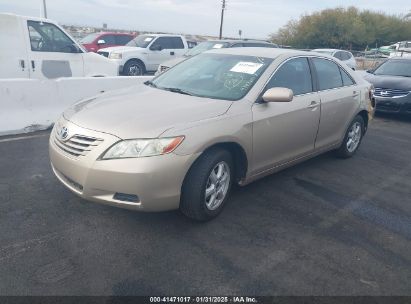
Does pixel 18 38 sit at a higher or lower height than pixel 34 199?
higher

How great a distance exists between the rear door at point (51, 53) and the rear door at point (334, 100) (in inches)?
194

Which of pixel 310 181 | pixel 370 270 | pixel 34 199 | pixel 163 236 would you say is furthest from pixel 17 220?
pixel 310 181

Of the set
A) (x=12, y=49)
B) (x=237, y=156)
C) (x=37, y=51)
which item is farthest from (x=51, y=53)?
(x=237, y=156)

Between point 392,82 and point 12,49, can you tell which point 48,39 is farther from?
point 392,82

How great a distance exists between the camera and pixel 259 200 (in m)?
4.19

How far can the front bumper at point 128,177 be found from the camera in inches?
118

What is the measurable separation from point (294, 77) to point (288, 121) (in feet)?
1.98

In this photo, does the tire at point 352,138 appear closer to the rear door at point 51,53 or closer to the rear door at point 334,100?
the rear door at point 334,100

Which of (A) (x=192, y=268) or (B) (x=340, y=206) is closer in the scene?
(A) (x=192, y=268)

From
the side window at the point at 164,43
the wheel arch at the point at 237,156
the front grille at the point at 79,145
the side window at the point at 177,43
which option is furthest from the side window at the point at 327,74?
the side window at the point at 177,43

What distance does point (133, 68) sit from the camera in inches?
538

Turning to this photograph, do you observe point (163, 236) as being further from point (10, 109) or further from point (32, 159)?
point (10, 109)

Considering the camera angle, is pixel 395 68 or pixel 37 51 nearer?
pixel 37 51

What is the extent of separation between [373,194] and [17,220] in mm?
3947
